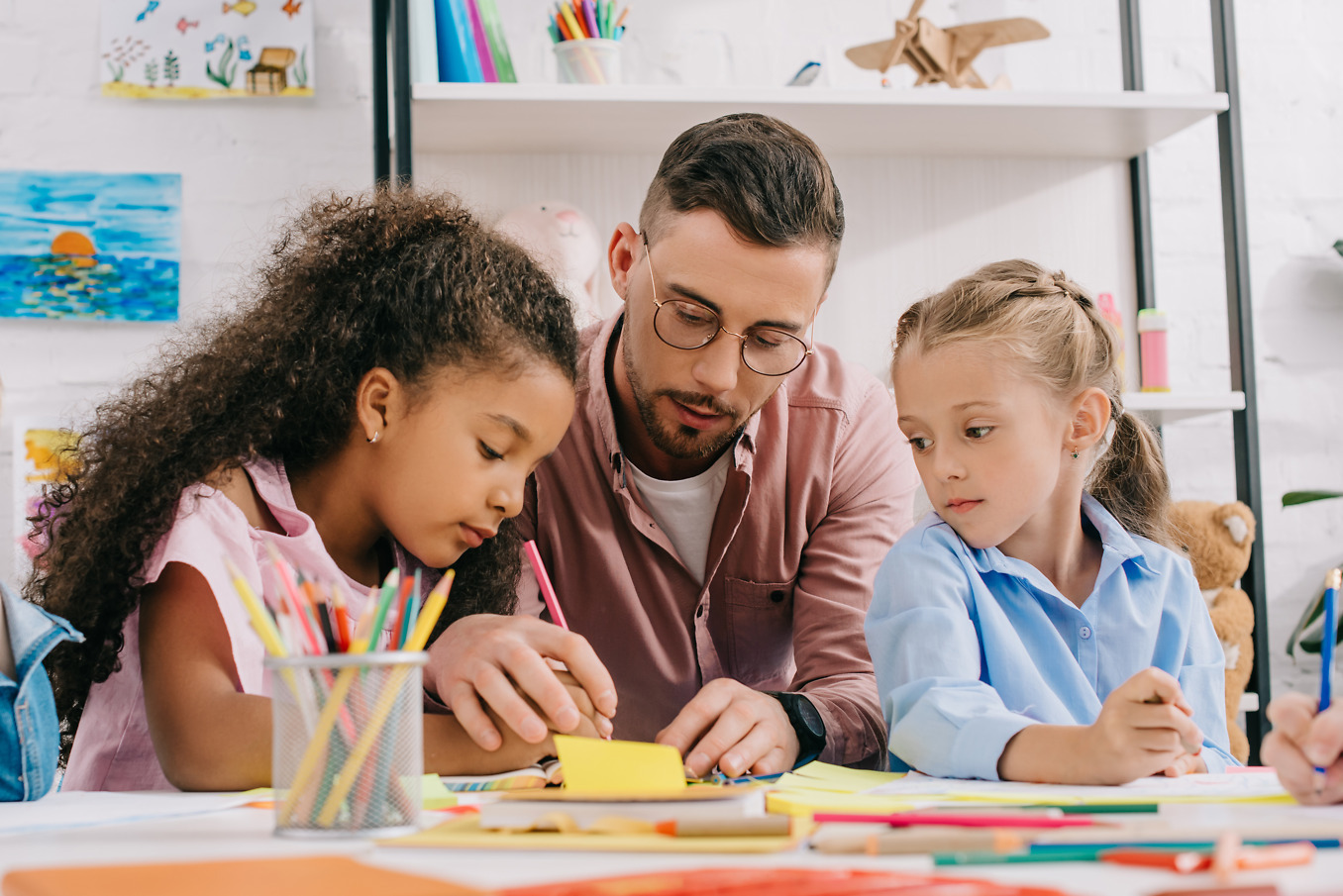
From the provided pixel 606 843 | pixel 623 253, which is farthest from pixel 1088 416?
pixel 606 843

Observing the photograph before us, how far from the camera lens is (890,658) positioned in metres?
1.04

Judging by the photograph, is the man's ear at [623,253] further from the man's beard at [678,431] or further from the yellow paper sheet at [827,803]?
the yellow paper sheet at [827,803]

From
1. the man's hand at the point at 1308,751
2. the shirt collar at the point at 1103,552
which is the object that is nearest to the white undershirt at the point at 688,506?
the shirt collar at the point at 1103,552

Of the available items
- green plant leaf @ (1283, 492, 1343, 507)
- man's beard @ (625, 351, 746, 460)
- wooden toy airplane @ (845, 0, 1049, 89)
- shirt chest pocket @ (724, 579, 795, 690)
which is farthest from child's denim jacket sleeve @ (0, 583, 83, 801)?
green plant leaf @ (1283, 492, 1343, 507)

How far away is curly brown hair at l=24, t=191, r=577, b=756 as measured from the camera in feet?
3.11

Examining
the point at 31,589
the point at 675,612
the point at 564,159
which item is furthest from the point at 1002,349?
the point at 564,159

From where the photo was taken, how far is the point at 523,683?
0.84 m

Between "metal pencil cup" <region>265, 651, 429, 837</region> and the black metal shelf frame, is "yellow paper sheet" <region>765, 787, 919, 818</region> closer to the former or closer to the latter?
"metal pencil cup" <region>265, 651, 429, 837</region>

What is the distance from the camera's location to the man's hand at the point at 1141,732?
0.78 meters

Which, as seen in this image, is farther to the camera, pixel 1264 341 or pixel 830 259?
pixel 1264 341

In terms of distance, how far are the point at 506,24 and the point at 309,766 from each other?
6.08 ft

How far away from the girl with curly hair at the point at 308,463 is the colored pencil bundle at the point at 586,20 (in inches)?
31.3

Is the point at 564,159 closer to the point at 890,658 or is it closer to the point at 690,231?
the point at 690,231

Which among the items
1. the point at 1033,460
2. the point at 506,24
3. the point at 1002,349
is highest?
the point at 506,24
